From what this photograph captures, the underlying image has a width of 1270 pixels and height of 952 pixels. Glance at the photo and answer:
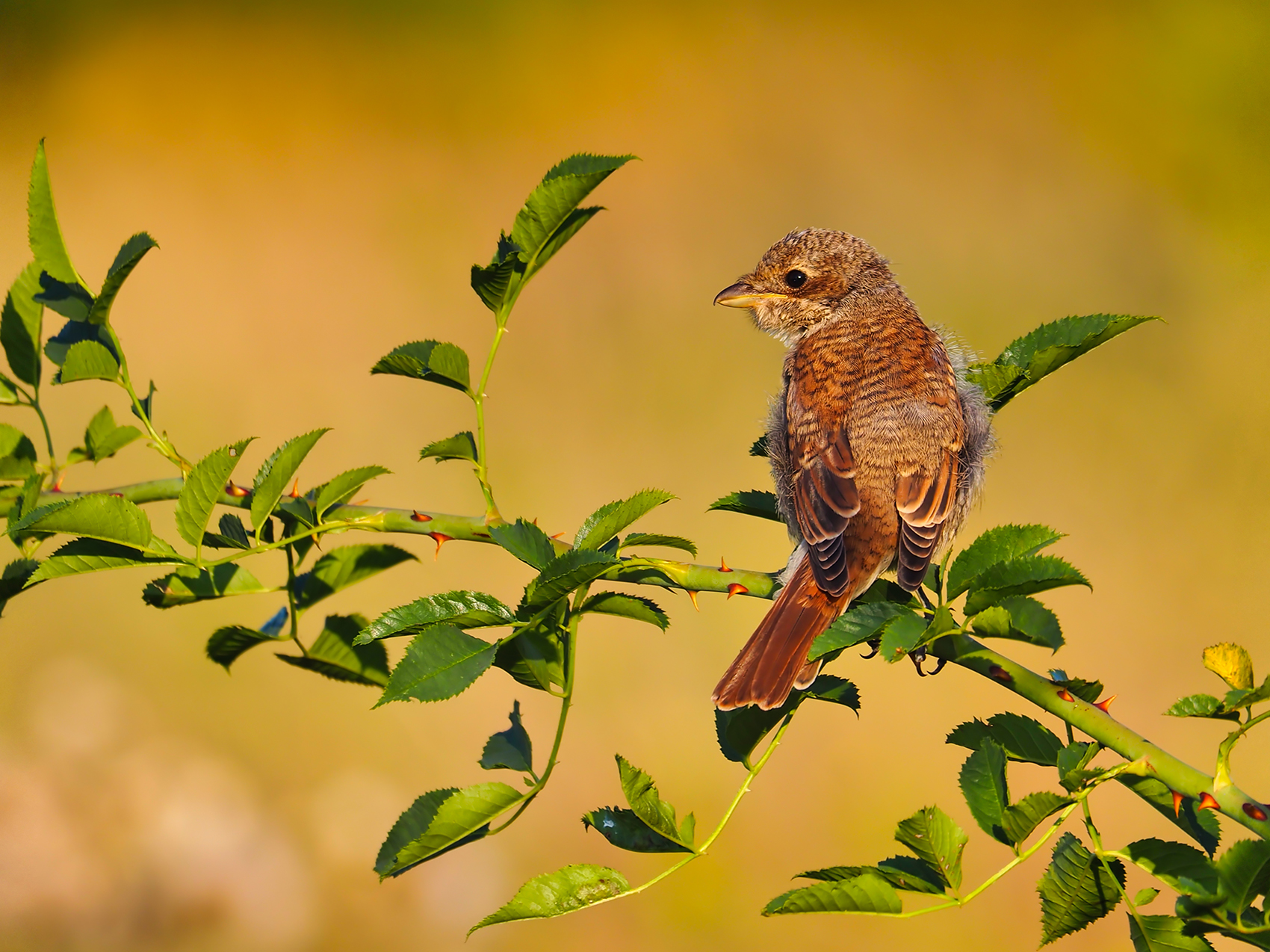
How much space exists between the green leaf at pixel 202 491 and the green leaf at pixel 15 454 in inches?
16.9

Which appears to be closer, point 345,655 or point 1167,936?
point 1167,936

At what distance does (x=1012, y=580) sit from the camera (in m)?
1.26

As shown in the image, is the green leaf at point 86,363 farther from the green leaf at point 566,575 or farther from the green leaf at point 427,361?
the green leaf at point 566,575

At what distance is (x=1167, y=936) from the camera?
3.77 ft

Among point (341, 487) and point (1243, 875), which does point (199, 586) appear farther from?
point (1243, 875)

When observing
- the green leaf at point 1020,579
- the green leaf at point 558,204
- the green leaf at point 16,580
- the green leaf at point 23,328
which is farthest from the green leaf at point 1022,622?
the green leaf at point 23,328

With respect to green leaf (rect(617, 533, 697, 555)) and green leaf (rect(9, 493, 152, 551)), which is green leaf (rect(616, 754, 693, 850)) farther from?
green leaf (rect(9, 493, 152, 551))

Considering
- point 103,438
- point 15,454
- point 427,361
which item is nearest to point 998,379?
point 427,361

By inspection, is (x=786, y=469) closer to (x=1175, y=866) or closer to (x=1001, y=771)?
(x=1001, y=771)

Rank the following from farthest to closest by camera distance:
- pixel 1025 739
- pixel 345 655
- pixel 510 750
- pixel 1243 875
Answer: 1. pixel 345 655
2. pixel 510 750
3. pixel 1025 739
4. pixel 1243 875

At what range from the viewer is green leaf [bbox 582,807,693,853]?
1.29 m

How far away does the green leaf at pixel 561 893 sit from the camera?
3.80ft

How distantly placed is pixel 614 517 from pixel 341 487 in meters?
0.44

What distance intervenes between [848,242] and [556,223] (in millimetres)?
1576
